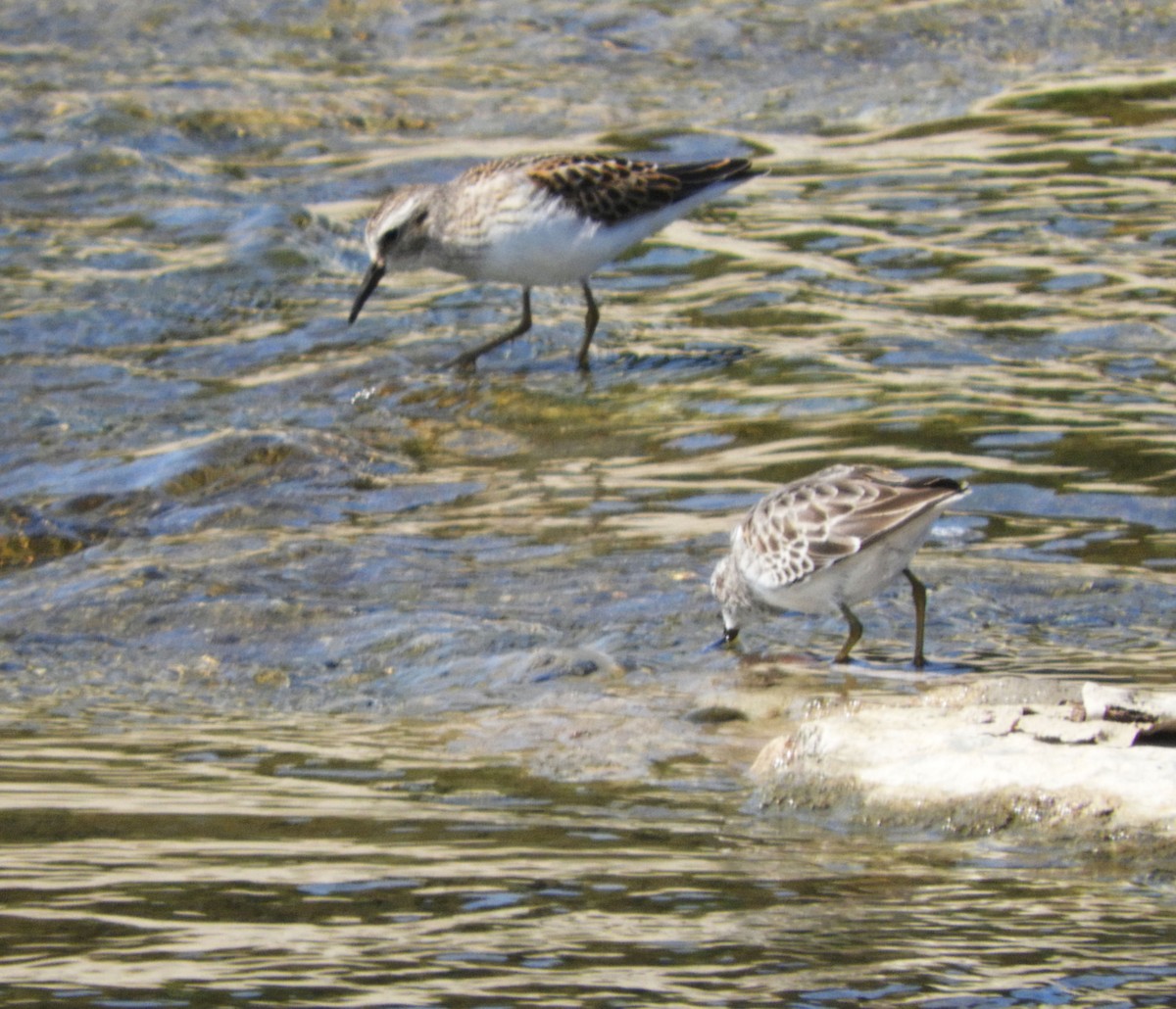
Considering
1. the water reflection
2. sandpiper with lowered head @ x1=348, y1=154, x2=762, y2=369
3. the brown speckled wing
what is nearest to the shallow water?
the water reflection

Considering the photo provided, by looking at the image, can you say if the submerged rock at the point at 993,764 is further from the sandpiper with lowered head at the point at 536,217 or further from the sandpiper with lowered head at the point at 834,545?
the sandpiper with lowered head at the point at 536,217

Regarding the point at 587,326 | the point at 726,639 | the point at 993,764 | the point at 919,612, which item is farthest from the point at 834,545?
the point at 587,326

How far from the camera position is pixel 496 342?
10.7 m

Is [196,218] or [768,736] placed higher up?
[196,218]

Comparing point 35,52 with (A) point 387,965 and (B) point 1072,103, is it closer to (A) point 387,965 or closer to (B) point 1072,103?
(B) point 1072,103

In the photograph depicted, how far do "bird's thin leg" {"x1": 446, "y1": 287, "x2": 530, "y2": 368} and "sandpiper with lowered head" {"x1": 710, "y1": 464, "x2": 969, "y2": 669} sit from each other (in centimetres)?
406

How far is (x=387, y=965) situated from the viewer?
3451mm

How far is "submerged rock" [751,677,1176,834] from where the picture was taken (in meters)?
4.30

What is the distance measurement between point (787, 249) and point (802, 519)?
5.67m

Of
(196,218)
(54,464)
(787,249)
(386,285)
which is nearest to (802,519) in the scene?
(54,464)

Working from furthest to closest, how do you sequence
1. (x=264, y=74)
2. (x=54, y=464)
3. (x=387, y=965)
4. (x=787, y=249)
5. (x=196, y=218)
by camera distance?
(x=264, y=74), (x=196, y=218), (x=787, y=249), (x=54, y=464), (x=387, y=965)

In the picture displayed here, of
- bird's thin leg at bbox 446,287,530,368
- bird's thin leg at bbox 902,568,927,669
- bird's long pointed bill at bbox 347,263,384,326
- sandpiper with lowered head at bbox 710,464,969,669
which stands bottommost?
bird's thin leg at bbox 902,568,927,669

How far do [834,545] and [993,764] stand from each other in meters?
1.75

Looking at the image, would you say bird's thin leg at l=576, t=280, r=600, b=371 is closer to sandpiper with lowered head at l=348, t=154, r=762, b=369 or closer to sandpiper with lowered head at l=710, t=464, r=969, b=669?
sandpiper with lowered head at l=348, t=154, r=762, b=369
